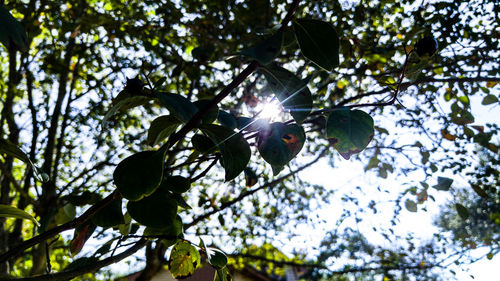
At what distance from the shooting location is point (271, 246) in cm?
568

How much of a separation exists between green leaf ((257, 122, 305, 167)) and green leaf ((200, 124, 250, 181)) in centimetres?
4

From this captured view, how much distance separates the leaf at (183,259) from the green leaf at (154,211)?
20 cm

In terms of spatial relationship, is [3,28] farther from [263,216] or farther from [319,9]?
[263,216]

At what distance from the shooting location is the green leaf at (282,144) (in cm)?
58

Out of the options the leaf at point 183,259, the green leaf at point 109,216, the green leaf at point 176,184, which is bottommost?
the leaf at point 183,259

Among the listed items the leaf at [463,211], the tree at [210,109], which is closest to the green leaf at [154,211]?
the tree at [210,109]

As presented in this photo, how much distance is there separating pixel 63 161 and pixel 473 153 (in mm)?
5284

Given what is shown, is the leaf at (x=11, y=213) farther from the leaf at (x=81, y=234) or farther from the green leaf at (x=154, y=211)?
the green leaf at (x=154, y=211)

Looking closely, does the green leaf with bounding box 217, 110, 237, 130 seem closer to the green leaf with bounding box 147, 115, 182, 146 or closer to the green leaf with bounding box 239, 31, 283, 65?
the green leaf with bounding box 147, 115, 182, 146

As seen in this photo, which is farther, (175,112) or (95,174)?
(95,174)

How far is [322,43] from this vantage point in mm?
540

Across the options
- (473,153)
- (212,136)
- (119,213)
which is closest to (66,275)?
(119,213)

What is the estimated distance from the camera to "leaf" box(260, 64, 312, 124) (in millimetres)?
545

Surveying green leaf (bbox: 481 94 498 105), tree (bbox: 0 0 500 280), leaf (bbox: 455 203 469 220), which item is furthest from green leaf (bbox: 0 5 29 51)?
green leaf (bbox: 481 94 498 105)
